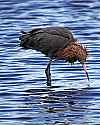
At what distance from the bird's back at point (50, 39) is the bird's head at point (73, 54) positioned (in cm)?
9

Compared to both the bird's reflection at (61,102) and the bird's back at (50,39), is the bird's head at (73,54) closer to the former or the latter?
the bird's back at (50,39)

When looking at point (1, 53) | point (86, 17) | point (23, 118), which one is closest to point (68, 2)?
point (86, 17)

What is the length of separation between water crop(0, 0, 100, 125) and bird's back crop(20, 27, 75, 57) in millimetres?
492

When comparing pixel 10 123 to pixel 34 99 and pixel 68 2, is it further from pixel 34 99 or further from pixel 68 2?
pixel 68 2

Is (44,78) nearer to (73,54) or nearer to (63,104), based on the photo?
(73,54)

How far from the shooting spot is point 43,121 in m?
11.1

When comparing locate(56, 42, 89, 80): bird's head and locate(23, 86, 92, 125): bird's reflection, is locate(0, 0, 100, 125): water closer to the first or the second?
locate(23, 86, 92, 125): bird's reflection

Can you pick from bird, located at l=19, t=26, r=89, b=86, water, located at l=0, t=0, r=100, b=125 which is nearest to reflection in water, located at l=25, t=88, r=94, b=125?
water, located at l=0, t=0, r=100, b=125

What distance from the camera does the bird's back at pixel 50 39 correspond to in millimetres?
13733

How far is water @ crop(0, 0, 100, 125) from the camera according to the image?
11.4 metres

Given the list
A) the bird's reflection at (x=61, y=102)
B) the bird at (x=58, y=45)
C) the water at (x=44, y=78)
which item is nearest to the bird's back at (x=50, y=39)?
the bird at (x=58, y=45)

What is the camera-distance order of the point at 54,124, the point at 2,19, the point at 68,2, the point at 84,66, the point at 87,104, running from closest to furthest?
the point at 54,124 → the point at 87,104 → the point at 84,66 → the point at 2,19 → the point at 68,2

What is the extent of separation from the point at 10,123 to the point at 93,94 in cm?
213

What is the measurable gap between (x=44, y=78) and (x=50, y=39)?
691mm
